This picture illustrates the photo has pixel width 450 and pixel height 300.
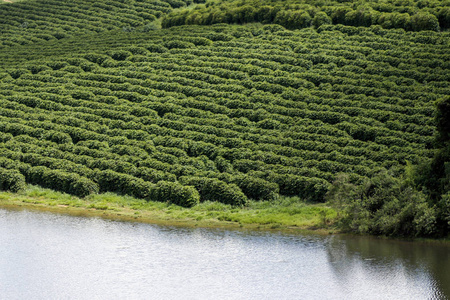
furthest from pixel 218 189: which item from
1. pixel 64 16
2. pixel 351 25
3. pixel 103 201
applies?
pixel 64 16

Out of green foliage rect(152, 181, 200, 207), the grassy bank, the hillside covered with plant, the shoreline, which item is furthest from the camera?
green foliage rect(152, 181, 200, 207)

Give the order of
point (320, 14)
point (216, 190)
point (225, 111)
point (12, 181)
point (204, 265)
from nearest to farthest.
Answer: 1. point (204, 265)
2. point (216, 190)
3. point (12, 181)
4. point (225, 111)
5. point (320, 14)

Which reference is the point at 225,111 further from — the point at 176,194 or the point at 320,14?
the point at 320,14

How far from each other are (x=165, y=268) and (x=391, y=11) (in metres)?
53.2

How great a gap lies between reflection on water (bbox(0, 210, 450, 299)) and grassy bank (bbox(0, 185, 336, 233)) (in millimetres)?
2038

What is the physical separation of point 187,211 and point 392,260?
1686cm

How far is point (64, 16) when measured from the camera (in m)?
100

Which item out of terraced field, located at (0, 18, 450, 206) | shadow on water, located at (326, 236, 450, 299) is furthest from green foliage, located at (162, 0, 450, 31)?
shadow on water, located at (326, 236, 450, 299)

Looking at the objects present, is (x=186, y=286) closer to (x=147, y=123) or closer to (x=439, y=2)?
(x=147, y=123)

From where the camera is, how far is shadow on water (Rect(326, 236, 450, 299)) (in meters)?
34.8

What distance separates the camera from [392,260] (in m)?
37.5

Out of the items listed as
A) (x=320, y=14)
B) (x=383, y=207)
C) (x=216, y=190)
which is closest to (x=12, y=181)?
(x=216, y=190)

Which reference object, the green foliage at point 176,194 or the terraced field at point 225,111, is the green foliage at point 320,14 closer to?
the terraced field at point 225,111

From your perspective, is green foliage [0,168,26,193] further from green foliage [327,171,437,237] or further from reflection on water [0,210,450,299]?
green foliage [327,171,437,237]
